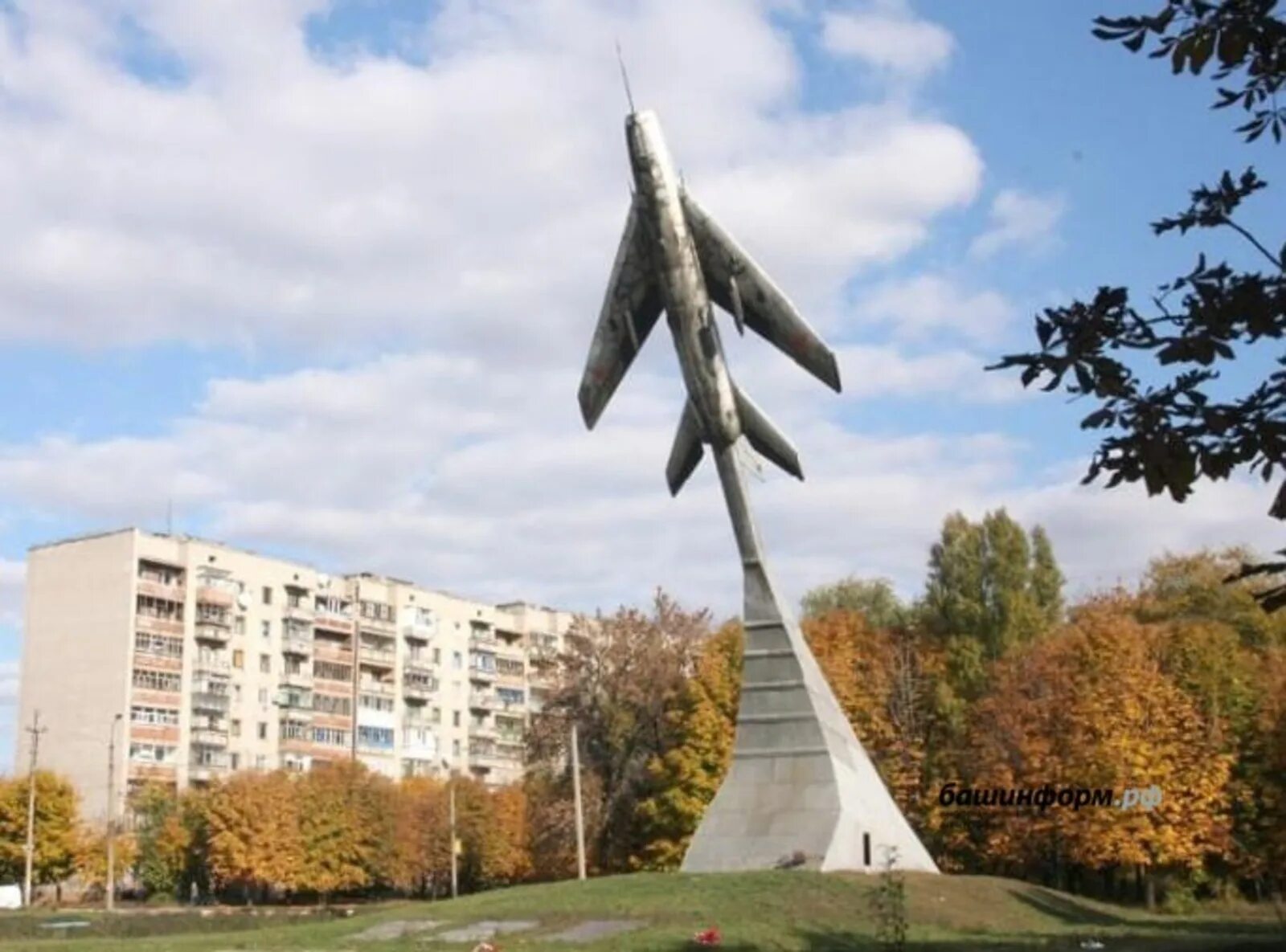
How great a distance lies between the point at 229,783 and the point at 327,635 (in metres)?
21.4

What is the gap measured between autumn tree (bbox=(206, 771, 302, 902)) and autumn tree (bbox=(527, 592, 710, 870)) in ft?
46.4

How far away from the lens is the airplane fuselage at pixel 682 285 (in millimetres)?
27578

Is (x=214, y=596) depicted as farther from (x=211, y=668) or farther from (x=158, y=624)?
(x=158, y=624)

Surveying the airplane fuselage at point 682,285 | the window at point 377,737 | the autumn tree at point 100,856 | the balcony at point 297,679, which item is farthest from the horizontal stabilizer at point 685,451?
the window at point 377,737

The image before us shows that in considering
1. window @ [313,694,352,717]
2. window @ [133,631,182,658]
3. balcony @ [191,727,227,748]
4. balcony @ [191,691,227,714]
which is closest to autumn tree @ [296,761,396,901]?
balcony @ [191,727,227,748]

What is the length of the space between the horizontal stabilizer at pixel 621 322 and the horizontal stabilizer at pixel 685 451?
160cm

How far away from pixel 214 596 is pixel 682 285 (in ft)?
176

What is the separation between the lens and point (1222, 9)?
4910mm

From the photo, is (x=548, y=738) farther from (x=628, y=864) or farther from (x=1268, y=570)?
(x=1268, y=570)

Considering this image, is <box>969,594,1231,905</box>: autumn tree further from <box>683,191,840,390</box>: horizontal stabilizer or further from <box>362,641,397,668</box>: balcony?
<box>362,641,397,668</box>: balcony

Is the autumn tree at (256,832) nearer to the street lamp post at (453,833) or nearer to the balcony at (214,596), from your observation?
the street lamp post at (453,833)

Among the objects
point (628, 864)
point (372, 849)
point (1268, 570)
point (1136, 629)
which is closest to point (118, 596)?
point (372, 849)

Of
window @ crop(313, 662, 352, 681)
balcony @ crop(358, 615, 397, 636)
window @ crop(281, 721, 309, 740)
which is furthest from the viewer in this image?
balcony @ crop(358, 615, 397, 636)

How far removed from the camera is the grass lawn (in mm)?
20219
